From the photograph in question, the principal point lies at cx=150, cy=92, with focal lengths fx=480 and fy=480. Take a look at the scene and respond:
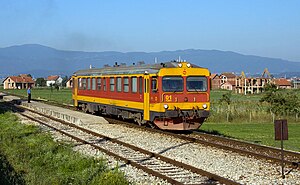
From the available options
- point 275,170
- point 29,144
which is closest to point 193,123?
point 29,144

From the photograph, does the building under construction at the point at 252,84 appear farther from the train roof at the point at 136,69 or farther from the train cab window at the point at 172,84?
the train cab window at the point at 172,84

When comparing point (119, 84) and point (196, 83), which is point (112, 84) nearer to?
point (119, 84)

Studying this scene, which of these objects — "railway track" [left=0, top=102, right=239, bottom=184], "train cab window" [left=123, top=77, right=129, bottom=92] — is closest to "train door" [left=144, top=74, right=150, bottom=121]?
"railway track" [left=0, top=102, right=239, bottom=184]

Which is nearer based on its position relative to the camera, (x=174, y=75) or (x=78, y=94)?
(x=174, y=75)

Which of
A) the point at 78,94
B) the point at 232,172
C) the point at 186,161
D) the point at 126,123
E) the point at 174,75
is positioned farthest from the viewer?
the point at 78,94

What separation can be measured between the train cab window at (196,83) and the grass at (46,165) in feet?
20.2

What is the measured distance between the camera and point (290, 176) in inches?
455

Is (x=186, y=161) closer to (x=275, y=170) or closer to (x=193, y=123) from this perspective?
(x=275, y=170)

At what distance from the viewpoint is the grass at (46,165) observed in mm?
10922

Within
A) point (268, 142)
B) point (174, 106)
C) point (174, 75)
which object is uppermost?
point (174, 75)

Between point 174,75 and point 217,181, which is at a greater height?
point 174,75

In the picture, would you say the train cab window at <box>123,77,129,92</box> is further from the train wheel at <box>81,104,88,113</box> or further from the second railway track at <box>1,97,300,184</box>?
the train wheel at <box>81,104,88,113</box>

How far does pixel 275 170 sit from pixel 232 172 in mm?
1134

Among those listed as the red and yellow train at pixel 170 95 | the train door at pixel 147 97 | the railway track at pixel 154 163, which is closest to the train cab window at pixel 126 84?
the red and yellow train at pixel 170 95
